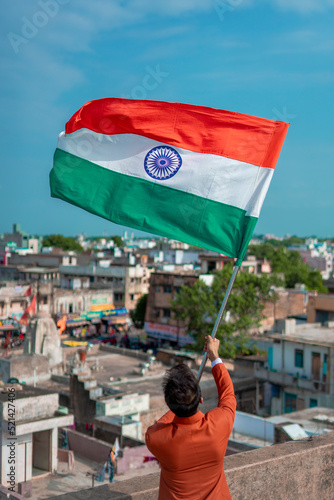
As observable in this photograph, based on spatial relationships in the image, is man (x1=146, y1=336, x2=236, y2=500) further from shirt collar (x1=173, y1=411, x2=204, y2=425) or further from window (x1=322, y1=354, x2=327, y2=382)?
window (x1=322, y1=354, x2=327, y2=382)

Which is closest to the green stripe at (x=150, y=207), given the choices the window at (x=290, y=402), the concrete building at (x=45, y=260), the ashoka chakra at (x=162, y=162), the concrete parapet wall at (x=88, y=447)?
the ashoka chakra at (x=162, y=162)

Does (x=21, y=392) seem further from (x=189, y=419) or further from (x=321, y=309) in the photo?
(x=321, y=309)

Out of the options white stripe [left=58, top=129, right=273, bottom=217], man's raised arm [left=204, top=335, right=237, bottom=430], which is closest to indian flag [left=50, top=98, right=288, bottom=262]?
white stripe [left=58, top=129, right=273, bottom=217]

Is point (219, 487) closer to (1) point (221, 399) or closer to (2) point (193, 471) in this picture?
(2) point (193, 471)

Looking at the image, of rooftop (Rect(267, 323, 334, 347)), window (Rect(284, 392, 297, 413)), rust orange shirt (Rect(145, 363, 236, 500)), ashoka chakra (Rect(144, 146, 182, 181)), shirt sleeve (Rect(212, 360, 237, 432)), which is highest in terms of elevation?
ashoka chakra (Rect(144, 146, 182, 181))

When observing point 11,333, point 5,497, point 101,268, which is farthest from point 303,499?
point 101,268

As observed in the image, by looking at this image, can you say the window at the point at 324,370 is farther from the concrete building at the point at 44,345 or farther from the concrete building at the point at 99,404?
the concrete building at the point at 44,345

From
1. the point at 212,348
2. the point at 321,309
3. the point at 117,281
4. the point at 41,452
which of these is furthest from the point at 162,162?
the point at 117,281
